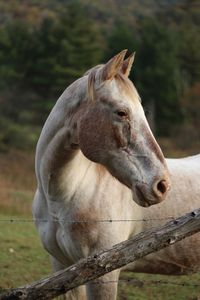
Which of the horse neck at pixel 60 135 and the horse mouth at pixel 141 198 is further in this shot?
the horse neck at pixel 60 135

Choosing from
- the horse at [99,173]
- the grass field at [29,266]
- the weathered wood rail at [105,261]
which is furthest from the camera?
the grass field at [29,266]

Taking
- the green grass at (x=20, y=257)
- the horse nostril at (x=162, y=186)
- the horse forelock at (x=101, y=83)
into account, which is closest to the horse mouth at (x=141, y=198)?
the horse nostril at (x=162, y=186)

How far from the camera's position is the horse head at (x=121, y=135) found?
14.0ft

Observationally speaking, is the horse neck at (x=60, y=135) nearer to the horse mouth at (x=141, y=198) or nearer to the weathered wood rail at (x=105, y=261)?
the horse mouth at (x=141, y=198)

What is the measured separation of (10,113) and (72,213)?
35821 millimetres

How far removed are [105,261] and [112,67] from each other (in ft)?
4.73

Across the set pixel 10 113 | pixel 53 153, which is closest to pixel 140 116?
pixel 53 153

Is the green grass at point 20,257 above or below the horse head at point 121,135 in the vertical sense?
below

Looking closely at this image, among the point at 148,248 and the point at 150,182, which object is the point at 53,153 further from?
the point at 148,248

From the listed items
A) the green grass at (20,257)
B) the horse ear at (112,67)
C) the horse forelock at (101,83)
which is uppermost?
the horse ear at (112,67)

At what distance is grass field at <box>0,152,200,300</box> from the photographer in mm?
7352

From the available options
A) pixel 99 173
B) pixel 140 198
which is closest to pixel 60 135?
pixel 99 173

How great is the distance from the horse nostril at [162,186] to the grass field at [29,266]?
94 cm

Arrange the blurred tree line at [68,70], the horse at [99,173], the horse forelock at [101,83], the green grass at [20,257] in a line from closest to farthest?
the horse at [99,173] → the horse forelock at [101,83] → the green grass at [20,257] → the blurred tree line at [68,70]
